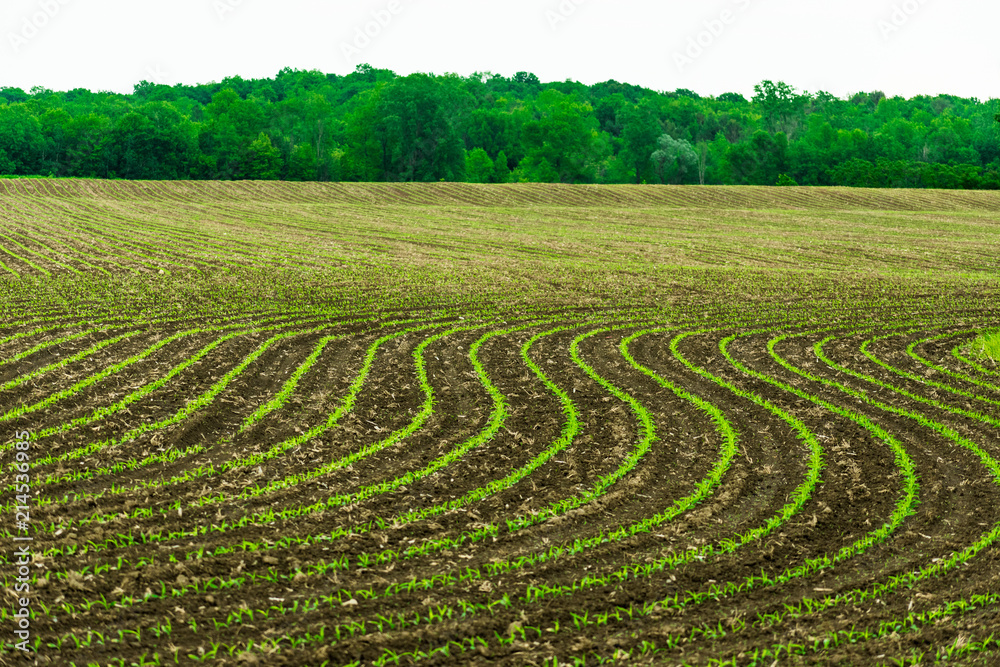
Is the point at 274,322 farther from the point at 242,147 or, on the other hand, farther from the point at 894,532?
the point at 242,147

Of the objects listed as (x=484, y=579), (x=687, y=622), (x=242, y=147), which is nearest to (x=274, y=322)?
(x=484, y=579)

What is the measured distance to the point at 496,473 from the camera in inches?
434

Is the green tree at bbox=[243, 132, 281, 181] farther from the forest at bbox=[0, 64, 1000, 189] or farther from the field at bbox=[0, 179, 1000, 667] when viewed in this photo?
the field at bbox=[0, 179, 1000, 667]

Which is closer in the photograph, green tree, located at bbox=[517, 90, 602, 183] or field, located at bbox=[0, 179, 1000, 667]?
field, located at bbox=[0, 179, 1000, 667]

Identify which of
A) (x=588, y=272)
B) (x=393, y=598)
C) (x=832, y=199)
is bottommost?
(x=393, y=598)

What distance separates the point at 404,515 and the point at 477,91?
171588 mm

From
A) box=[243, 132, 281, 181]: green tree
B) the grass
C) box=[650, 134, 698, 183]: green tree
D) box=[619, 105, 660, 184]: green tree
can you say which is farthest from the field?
box=[619, 105, 660, 184]: green tree

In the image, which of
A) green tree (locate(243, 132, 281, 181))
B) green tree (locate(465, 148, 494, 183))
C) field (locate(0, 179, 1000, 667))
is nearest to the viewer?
field (locate(0, 179, 1000, 667))

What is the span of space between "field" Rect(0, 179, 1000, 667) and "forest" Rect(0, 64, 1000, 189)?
3317 inches

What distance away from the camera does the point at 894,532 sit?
9352 mm

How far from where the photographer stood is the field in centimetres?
754

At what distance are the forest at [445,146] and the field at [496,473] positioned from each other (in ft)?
276

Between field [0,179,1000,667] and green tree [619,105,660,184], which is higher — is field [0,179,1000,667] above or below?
below

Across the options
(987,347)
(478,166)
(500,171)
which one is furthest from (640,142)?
(987,347)
